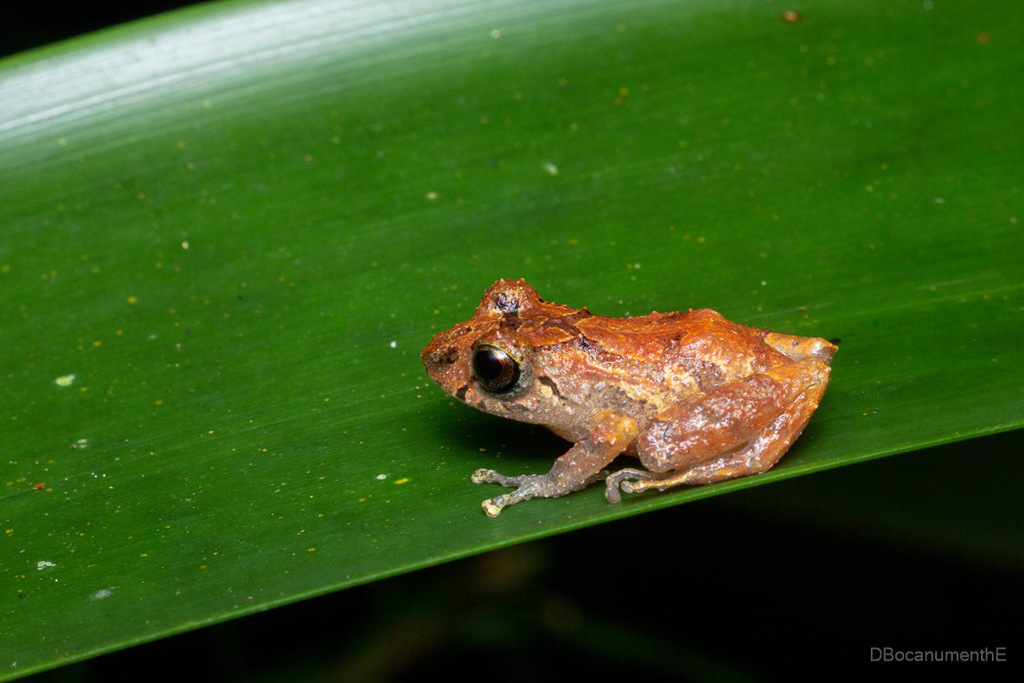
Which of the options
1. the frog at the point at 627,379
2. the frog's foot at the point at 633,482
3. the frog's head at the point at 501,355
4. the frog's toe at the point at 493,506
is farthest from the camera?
the frog's head at the point at 501,355

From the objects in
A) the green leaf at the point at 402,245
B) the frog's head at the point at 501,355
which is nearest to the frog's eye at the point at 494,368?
the frog's head at the point at 501,355

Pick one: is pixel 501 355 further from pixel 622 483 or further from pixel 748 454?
pixel 748 454

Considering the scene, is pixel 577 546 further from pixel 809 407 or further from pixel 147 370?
pixel 147 370

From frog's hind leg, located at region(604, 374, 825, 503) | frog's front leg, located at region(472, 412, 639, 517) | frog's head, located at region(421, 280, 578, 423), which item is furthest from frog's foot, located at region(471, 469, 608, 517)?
frog's head, located at region(421, 280, 578, 423)

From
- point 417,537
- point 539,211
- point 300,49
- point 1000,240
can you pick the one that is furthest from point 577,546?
point 300,49

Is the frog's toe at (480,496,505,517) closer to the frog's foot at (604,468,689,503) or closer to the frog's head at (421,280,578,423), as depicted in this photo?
the frog's foot at (604,468,689,503)

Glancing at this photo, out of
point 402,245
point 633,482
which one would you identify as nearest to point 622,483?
point 633,482

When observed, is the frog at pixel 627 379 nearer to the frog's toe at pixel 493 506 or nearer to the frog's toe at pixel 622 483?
the frog's toe at pixel 622 483
